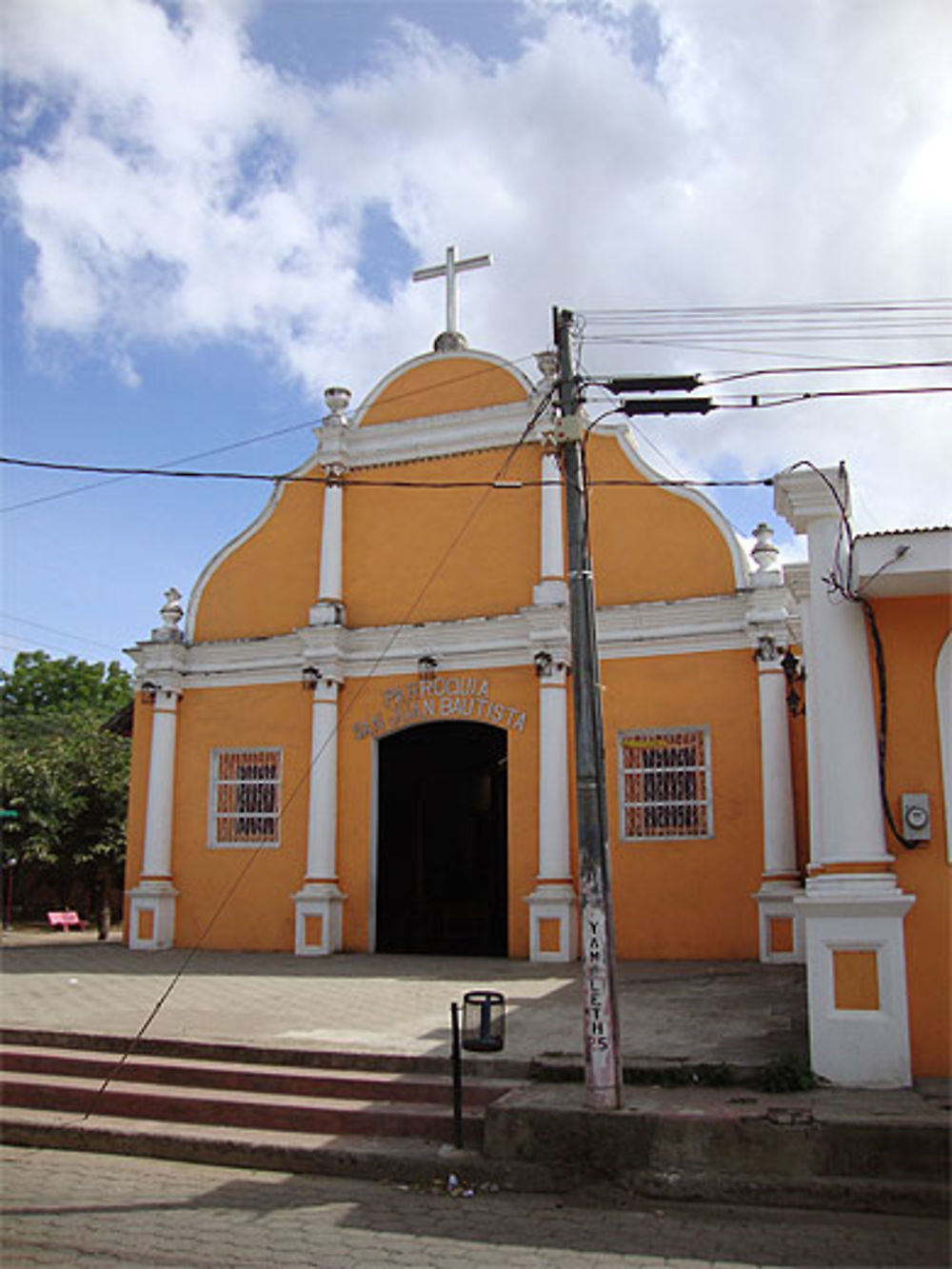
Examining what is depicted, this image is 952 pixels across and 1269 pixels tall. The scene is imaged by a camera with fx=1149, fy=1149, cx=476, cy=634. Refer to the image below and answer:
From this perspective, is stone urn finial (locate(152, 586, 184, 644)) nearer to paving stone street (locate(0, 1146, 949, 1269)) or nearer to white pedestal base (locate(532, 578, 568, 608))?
white pedestal base (locate(532, 578, 568, 608))

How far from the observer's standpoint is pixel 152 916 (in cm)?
1564

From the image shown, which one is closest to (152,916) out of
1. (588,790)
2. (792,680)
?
(792,680)

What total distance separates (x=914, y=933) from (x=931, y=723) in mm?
1384

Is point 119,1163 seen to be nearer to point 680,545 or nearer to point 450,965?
point 450,965

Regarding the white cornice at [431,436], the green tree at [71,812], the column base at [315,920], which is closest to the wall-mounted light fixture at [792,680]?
the white cornice at [431,436]

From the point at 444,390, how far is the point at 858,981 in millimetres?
10775

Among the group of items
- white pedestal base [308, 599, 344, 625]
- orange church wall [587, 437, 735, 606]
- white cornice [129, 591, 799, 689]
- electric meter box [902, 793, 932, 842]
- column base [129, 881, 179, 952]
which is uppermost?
orange church wall [587, 437, 735, 606]

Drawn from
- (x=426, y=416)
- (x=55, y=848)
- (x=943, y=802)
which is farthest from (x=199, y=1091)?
(x=55, y=848)

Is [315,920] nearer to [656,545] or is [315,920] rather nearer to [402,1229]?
[656,545]

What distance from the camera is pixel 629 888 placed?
1353 centimetres

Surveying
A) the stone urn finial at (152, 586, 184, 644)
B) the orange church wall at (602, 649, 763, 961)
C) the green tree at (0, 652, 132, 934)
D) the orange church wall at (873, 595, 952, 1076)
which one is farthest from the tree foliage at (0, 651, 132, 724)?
the orange church wall at (873, 595, 952, 1076)

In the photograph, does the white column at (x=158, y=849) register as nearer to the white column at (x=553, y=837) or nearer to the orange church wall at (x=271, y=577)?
the orange church wall at (x=271, y=577)

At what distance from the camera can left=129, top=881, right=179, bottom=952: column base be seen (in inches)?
615

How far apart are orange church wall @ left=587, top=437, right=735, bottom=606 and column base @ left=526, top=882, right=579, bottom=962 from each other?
3.65 m
